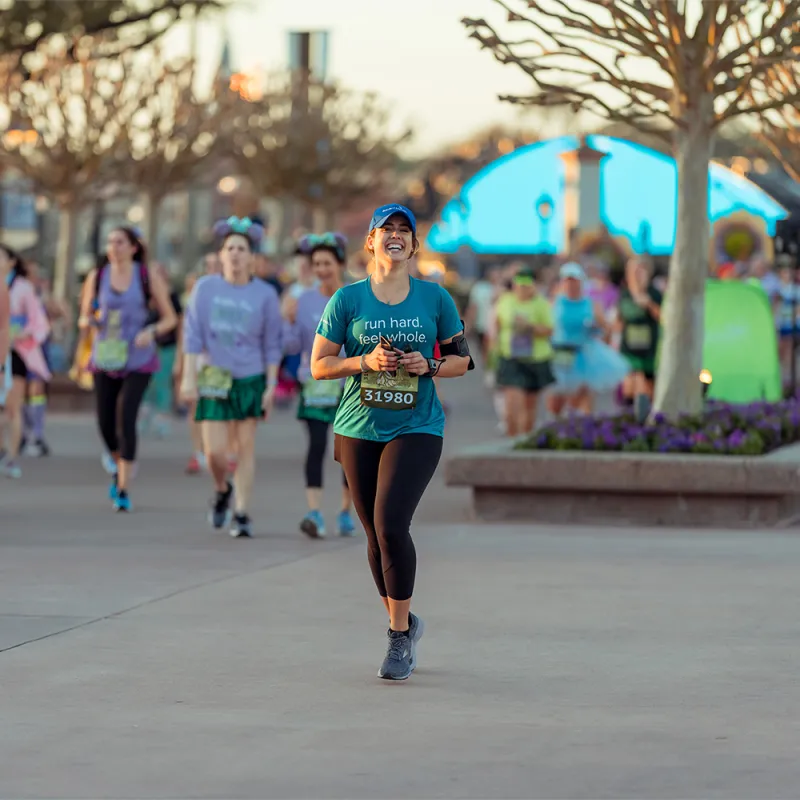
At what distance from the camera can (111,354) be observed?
13.8 meters

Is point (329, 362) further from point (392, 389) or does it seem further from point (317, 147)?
point (317, 147)

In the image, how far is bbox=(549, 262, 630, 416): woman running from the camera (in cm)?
2042

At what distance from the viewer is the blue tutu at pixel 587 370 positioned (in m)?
20.4

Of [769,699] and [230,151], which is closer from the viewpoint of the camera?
[769,699]

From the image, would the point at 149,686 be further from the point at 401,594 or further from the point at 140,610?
the point at 140,610

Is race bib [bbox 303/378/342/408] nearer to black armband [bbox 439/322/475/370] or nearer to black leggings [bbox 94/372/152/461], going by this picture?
black leggings [bbox 94/372/152/461]

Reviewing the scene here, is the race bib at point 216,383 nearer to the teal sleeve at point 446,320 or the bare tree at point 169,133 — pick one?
the teal sleeve at point 446,320

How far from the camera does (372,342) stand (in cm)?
782

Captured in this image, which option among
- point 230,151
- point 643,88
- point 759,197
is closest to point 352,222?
point 759,197

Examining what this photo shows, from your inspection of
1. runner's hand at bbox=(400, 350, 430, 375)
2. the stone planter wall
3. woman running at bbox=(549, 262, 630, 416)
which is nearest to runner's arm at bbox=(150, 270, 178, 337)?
the stone planter wall

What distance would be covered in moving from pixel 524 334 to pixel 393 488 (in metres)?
11.9

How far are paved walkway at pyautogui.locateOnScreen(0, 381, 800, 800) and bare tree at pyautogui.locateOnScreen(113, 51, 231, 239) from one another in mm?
20056

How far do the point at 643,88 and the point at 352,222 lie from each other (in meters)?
130

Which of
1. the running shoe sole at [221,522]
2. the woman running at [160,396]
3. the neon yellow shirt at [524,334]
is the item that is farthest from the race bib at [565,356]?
the running shoe sole at [221,522]
